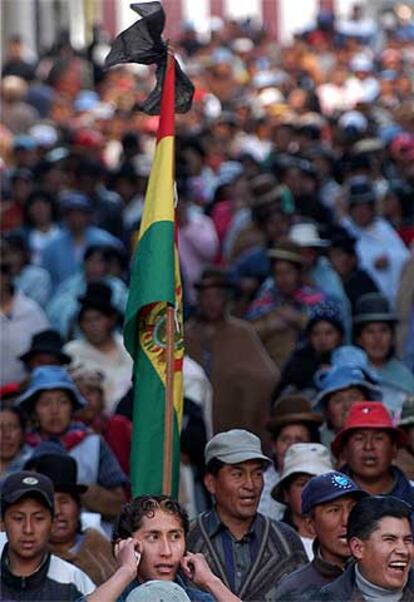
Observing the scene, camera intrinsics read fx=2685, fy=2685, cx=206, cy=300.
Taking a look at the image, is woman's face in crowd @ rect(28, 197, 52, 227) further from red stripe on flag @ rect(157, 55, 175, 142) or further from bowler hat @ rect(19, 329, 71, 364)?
red stripe on flag @ rect(157, 55, 175, 142)

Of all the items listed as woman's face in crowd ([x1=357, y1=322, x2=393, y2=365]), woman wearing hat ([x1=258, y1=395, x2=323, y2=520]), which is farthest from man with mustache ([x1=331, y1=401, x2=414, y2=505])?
woman's face in crowd ([x1=357, y1=322, x2=393, y2=365])

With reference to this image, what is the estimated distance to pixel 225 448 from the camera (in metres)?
11.2

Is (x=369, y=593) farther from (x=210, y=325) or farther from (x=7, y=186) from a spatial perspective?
(x=7, y=186)

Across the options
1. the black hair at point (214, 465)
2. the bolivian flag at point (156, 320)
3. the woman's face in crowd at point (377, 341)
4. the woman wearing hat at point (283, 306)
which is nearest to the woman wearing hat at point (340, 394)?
the woman's face in crowd at point (377, 341)

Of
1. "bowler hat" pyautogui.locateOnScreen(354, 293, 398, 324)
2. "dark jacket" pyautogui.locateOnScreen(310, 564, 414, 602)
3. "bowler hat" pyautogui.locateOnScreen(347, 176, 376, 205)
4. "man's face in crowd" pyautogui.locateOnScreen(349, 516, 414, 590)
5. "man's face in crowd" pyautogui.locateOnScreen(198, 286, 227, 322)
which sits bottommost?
"dark jacket" pyautogui.locateOnScreen(310, 564, 414, 602)

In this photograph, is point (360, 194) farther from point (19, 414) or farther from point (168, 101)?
point (168, 101)

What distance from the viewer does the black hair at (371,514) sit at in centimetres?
986

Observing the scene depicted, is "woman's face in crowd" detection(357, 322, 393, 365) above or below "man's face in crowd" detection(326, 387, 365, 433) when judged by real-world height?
above

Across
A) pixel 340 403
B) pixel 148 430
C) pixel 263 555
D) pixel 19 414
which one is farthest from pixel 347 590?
pixel 19 414

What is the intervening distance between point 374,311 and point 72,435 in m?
2.75

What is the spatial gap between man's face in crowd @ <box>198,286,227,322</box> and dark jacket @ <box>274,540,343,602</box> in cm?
561

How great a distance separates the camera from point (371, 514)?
990 centimetres

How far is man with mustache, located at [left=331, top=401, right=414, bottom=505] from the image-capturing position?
11852 millimetres

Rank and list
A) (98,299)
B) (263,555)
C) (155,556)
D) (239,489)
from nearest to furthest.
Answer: (155,556)
(263,555)
(239,489)
(98,299)
